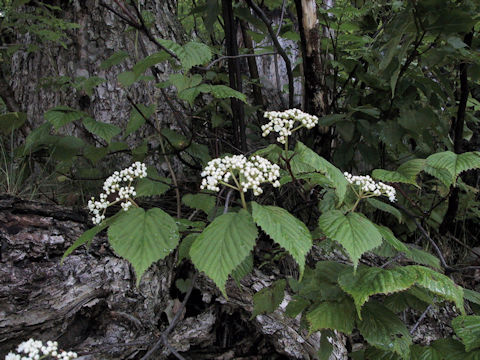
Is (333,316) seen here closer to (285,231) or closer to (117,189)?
(285,231)

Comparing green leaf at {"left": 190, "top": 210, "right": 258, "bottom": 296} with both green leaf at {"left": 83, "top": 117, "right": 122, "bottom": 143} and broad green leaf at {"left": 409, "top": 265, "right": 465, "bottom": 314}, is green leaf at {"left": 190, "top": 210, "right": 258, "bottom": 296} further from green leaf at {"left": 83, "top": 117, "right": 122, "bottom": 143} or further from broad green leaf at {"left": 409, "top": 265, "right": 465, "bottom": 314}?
green leaf at {"left": 83, "top": 117, "right": 122, "bottom": 143}

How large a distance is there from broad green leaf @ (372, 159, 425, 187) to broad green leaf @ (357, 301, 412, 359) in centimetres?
49

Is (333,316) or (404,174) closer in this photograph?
(333,316)

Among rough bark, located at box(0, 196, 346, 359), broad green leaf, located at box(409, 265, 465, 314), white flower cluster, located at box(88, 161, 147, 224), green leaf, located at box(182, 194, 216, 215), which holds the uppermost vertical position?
white flower cluster, located at box(88, 161, 147, 224)

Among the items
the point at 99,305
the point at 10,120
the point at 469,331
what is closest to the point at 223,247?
the point at 469,331

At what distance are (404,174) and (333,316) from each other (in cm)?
68

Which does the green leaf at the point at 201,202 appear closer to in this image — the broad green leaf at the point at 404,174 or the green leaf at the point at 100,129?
the green leaf at the point at 100,129

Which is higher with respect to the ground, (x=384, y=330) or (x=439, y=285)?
(x=439, y=285)

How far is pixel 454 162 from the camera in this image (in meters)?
1.29

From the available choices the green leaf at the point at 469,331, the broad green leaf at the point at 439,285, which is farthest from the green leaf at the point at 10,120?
the green leaf at the point at 469,331

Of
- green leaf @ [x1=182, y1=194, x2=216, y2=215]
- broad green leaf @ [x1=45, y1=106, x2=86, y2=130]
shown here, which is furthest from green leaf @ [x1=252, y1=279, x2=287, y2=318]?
broad green leaf @ [x1=45, y1=106, x2=86, y2=130]

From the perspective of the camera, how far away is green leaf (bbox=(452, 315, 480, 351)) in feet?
3.15

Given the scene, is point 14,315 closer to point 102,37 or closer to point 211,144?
point 211,144

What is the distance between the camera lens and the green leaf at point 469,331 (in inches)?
37.8
